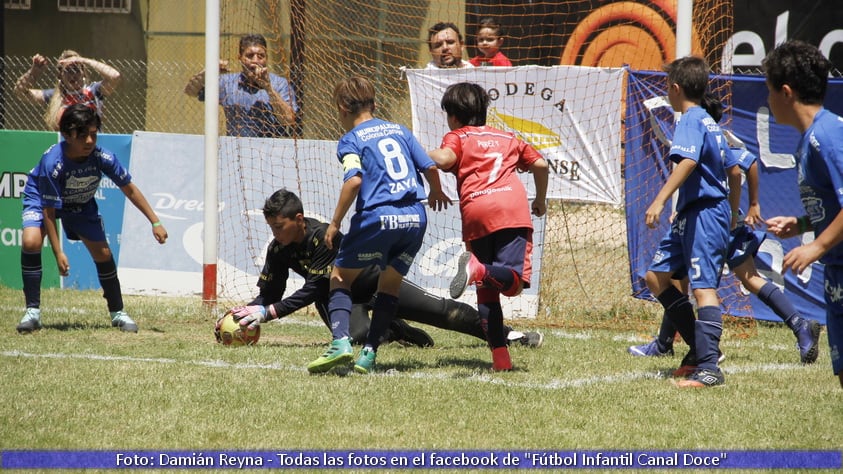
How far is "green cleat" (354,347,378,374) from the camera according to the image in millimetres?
5910

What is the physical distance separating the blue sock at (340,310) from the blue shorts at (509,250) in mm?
852

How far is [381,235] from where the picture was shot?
5.85 metres

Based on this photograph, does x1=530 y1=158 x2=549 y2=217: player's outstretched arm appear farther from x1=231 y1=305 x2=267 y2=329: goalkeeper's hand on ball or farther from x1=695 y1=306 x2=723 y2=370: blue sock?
x1=231 y1=305 x2=267 y2=329: goalkeeper's hand on ball

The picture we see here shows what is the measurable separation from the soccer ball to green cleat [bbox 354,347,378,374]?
129cm

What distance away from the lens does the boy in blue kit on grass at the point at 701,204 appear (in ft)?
18.4

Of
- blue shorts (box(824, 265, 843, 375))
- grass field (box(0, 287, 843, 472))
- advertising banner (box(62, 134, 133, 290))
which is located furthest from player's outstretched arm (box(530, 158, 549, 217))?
advertising banner (box(62, 134, 133, 290))

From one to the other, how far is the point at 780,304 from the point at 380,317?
286 cm

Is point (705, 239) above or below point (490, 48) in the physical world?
below

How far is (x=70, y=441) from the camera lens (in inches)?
172

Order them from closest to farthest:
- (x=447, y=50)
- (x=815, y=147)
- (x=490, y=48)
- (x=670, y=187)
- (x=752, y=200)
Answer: (x=815, y=147)
(x=670, y=187)
(x=752, y=200)
(x=447, y=50)
(x=490, y=48)

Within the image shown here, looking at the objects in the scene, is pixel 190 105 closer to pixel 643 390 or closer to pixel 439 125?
pixel 439 125

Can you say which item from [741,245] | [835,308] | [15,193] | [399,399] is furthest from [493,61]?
[835,308]

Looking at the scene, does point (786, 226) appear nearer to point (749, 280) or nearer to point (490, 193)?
point (490, 193)

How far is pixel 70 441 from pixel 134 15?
39.9 ft
